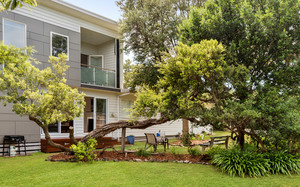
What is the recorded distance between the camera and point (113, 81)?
1573 centimetres

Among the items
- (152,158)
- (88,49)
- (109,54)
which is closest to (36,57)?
(88,49)

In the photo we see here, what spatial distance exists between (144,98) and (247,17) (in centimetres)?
426

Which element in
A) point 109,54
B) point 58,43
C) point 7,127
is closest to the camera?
point 7,127

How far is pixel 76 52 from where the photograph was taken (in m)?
13.7

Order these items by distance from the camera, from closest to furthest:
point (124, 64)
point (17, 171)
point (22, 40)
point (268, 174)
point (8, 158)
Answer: point (268, 174) < point (17, 171) < point (8, 158) < point (22, 40) < point (124, 64)

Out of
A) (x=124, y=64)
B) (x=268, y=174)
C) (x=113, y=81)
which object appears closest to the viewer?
(x=268, y=174)

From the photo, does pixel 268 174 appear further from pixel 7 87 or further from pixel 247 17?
pixel 7 87

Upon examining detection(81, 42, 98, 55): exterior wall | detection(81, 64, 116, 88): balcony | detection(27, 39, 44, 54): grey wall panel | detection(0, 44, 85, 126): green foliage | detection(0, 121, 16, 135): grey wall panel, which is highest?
detection(81, 42, 98, 55): exterior wall

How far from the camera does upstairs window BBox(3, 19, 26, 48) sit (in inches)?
438

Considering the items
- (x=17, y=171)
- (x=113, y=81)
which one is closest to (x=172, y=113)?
(x=17, y=171)

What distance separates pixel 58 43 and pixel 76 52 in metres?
1.09

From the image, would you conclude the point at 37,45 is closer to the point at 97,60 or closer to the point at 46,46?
the point at 46,46

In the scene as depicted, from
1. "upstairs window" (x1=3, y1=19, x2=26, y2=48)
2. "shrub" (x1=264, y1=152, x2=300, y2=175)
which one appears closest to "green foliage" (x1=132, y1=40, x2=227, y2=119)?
"shrub" (x1=264, y1=152, x2=300, y2=175)

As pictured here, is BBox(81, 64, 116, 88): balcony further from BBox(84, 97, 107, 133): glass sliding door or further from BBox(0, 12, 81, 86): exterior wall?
BBox(84, 97, 107, 133): glass sliding door
